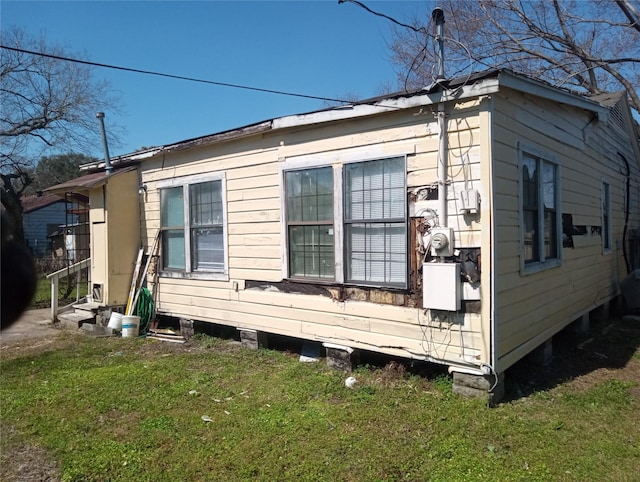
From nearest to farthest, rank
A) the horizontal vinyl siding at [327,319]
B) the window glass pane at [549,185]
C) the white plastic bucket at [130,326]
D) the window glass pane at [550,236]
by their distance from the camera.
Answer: the horizontal vinyl siding at [327,319] → the window glass pane at [549,185] → the window glass pane at [550,236] → the white plastic bucket at [130,326]

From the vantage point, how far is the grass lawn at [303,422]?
3.35 meters

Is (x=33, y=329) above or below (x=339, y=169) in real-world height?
below

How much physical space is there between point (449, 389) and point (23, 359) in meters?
5.46

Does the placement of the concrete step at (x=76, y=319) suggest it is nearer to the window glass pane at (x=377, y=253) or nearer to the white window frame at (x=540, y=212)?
the window glass pane at (x=377, y=253)

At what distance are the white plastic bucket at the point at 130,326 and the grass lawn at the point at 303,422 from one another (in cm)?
135

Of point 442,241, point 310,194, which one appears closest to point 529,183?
point 442,241

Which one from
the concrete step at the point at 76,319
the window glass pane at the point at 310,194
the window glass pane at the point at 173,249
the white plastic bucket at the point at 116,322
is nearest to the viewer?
the window glass pane at the point at 310,194

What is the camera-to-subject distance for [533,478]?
10.6ft

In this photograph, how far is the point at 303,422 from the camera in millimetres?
4074

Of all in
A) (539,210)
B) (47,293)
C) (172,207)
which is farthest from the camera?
(47,293)

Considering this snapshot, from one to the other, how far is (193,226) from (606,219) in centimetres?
727

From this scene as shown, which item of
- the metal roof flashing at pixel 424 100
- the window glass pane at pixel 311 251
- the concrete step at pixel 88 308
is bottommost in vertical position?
the concrete step at pixel 88 308

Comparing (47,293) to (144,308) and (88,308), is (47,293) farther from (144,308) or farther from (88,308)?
(144,308)

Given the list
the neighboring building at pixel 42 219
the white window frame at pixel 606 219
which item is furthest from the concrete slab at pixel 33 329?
the neighboring building at pixel 42 219
